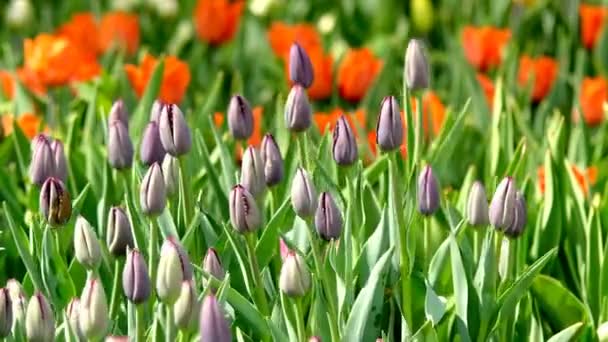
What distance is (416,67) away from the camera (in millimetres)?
2129

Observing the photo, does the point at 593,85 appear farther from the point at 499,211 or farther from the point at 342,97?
the point at 499,211

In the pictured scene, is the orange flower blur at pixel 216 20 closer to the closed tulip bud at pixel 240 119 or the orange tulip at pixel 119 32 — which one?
the orange tulip at pixel 119 32

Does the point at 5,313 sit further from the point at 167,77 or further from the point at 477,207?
the point at 167,77

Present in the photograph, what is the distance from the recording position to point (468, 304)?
6.89ft

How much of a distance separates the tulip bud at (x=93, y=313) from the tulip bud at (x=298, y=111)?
0.53m

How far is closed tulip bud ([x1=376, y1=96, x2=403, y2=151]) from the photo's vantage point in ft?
6.51

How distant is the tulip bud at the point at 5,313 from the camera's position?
1749 mm

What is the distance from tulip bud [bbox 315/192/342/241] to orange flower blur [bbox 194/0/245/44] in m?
2.29

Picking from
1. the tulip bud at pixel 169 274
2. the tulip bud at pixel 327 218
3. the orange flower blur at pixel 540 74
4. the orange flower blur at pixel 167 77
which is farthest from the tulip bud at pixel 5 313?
the orange flower blur at pixel 540 74

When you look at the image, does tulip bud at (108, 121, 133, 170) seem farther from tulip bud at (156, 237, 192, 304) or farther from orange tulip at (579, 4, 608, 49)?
orange tulip at (579, 4, 608, 49)

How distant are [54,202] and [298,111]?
396 mm

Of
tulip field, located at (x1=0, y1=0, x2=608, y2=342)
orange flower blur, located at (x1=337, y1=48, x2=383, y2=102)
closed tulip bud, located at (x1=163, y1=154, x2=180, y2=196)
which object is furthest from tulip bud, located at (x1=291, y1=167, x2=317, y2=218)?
orange flower blur, located at (x1=337, y1=48, x2=383, y2=102)

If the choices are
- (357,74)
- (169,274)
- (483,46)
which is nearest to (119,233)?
(169,274)

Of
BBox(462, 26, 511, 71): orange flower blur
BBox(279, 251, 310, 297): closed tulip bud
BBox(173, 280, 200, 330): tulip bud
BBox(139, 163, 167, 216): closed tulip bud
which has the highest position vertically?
BBox(139, 163, 167, 216): closed tulip bud
